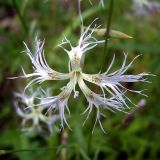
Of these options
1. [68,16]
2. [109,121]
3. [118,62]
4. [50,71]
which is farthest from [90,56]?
[50,71]

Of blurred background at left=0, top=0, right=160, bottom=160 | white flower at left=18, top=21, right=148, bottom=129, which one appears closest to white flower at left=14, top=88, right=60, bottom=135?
blurred background at left=0, top=0, right=160, bottom=160

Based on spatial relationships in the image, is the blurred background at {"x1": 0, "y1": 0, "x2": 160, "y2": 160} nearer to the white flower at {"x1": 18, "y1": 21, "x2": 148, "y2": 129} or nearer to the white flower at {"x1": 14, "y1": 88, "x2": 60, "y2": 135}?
the white flower at {"x1": 14, "y1": 88, "x2": 60, "y2": 135}

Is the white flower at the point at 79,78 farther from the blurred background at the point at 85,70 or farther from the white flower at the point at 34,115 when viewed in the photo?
the blurred background at the point at 85,70

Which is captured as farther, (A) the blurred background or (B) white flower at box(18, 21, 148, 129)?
(A) the blurred background

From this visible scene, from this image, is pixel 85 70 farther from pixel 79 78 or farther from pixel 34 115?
pixel 79 78

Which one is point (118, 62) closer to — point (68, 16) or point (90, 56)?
point (90, 56)

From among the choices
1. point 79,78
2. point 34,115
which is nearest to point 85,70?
point 34,115

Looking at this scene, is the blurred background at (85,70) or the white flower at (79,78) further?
the blurred background at (85,70)

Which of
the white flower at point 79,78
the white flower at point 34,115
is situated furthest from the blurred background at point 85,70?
the white flower at point 79,78

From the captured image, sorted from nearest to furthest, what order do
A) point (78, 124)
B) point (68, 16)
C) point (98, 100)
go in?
point (98, 100), point (78, 124), point (68, 16)
